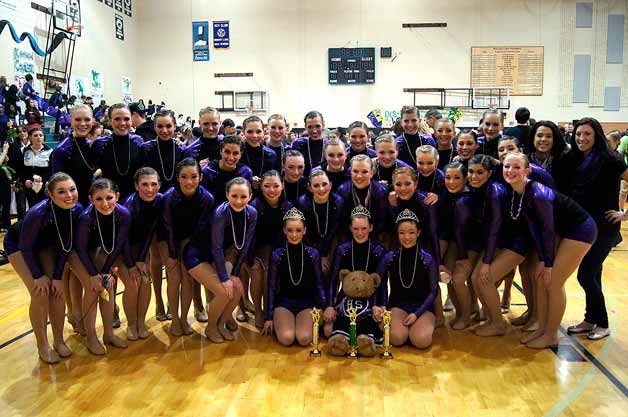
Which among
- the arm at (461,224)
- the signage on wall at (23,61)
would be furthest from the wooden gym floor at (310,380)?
the signage on wall at (23,61)

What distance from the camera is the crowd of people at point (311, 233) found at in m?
3.96

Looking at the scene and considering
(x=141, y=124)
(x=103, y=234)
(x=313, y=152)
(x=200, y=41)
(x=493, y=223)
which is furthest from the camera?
(x=200, y=41)

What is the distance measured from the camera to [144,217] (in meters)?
4.27

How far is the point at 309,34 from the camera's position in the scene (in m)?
17.0

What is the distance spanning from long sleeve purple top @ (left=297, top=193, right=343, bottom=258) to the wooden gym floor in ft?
2.99

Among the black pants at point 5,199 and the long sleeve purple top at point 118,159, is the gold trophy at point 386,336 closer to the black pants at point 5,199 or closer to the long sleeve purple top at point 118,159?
the long sleeve purple top at point 118,159

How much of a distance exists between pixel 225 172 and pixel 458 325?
240 cm

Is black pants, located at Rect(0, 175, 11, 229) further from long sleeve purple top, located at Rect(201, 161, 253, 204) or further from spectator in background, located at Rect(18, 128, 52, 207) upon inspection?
long sleeve purple top, located at Rect(201, 161, 253, 204)

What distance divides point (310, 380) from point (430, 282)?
1305 mm

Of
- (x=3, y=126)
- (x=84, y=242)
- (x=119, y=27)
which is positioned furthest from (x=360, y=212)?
(x=119, y=27)

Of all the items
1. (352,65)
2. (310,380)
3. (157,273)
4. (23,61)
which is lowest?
(310,380)

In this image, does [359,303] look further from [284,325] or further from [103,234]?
[103,234]

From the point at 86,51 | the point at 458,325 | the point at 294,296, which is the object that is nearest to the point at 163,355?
the point at 294,296

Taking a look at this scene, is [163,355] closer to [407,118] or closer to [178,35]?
[407,118]
